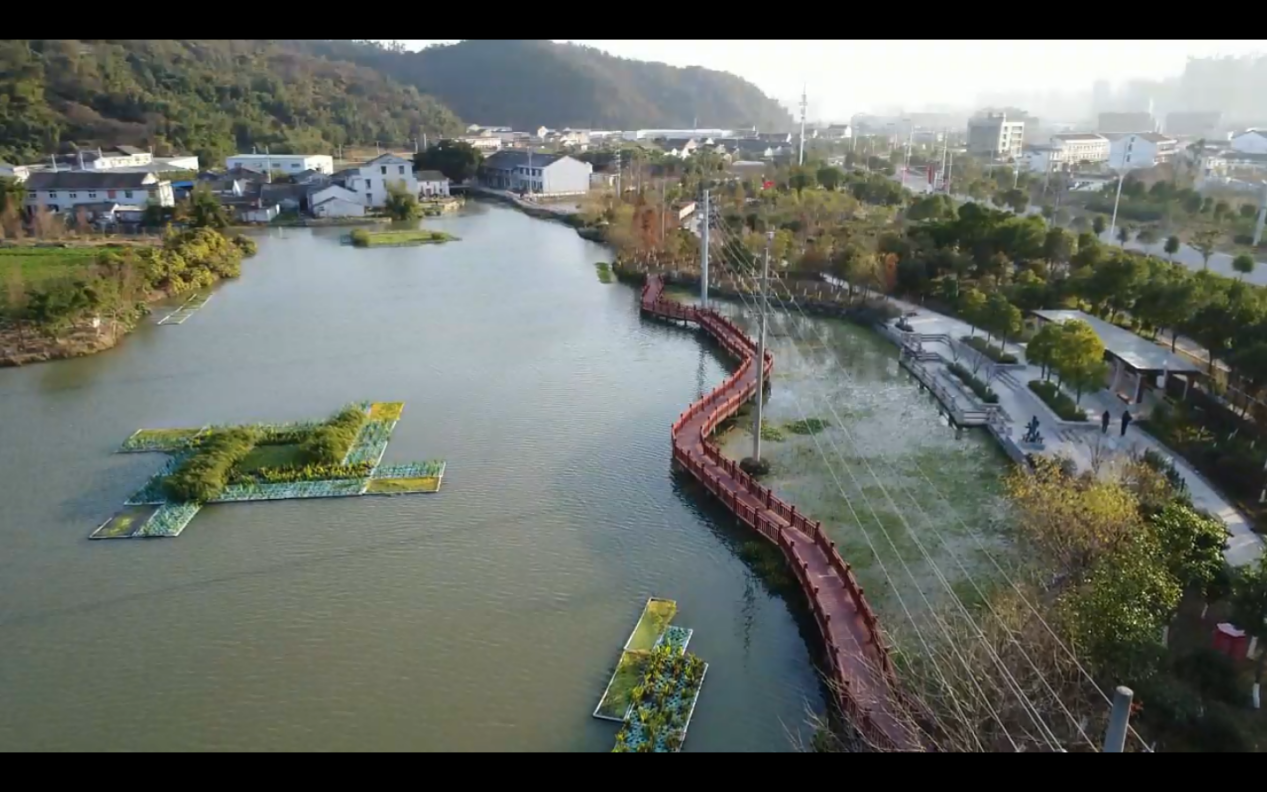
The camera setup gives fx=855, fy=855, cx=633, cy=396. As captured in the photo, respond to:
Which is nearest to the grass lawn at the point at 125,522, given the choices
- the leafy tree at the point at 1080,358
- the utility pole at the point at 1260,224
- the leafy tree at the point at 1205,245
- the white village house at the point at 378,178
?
the leafy tree at the point at 1080,358

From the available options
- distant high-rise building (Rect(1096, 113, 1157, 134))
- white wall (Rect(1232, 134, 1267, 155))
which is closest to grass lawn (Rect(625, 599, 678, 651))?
white wall (Rect(1232, 134, 1267, 155))

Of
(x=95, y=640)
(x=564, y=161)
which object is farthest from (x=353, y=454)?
(x=564, y=161)

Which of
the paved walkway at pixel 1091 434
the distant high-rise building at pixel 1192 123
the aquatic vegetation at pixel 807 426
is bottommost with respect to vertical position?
the aquatic vegetation at pixel 807 426

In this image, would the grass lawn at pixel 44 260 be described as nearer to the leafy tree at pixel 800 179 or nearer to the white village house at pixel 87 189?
the white village house at pixel 87 189

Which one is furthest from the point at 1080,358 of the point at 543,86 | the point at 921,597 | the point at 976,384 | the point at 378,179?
the point at 543,86

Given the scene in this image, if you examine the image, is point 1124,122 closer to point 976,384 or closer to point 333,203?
point 333,203

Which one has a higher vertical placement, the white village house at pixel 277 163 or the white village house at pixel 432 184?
the white village house at pixel 277 163
